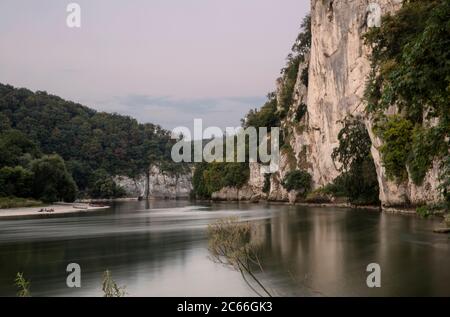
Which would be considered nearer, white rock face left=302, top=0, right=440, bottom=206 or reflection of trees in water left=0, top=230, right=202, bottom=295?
reflection of trees in water left=0, top=230, right=202, bottom=295

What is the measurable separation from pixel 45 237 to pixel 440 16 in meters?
25.0

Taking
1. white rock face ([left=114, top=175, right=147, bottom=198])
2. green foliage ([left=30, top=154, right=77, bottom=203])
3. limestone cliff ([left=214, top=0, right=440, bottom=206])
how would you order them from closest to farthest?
limestone cliff ([left=214, top=0, right=440, bottom=206]) → green foliage ([left=30, top=154, right=77, bottom=203]) → white rock face ([left=114, top=175, right=147, bottom=198])

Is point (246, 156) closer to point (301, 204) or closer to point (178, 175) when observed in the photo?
point (301, 204)

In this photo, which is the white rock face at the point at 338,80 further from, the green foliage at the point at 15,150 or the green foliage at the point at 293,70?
the green foliage at the point at 15,150

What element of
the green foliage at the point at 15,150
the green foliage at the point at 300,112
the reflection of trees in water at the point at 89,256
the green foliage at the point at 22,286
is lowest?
the reflection of trees in water at the point at 89,256

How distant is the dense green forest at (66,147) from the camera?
73.9 m

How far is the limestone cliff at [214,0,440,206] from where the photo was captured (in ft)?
143

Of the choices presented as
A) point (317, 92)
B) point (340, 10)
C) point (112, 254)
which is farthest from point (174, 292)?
point (317, 92)

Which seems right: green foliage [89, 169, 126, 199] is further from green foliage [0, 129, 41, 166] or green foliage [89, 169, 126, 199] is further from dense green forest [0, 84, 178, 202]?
green foliage [0, 129, 41, 166]

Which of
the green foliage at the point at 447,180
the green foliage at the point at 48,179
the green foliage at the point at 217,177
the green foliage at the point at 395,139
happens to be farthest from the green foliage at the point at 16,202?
the green foliage at the point at 447,180

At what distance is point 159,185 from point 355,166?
119567 mm

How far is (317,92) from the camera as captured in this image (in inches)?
2608

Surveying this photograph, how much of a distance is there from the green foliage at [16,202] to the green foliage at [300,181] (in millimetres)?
37432

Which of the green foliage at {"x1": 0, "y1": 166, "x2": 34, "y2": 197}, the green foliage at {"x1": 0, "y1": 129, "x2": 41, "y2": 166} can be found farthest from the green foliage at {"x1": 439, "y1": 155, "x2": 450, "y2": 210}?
the green foliage at {"x1": 0, "y1": 129, "x2": 41, "y2": 166}
